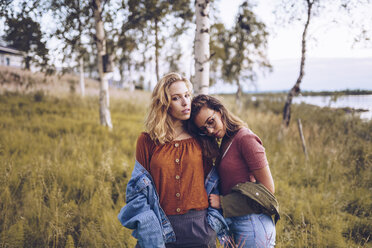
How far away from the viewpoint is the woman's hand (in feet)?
5.62

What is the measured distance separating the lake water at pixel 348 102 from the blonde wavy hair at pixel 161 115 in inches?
237

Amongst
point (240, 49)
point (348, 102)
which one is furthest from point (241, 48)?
point (348, 102)

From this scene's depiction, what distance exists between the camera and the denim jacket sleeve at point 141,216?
1.50 m

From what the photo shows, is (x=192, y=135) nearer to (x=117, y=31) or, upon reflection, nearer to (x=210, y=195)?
(x=210, y=195)

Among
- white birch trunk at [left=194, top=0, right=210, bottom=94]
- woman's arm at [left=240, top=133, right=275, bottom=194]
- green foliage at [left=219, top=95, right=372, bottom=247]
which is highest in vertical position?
white birch trunk at [left=194, top=0, right=210, bottom=94]

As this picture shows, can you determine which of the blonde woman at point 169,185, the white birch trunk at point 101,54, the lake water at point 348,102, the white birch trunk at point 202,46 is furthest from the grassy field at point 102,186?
the blonde woman at point 169,185

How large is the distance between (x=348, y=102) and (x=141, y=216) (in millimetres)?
8124

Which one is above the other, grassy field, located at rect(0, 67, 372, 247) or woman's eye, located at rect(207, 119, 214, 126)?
woman's eye, located at rect(207, 119, 214, 126)

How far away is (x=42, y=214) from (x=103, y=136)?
311 cm

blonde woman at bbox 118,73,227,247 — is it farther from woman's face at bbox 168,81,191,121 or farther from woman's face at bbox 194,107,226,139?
woman's face at bbox 194,107,226,139

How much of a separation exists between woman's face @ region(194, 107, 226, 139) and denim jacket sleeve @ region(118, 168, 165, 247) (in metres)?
0.62

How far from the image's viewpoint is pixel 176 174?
1.68 meters

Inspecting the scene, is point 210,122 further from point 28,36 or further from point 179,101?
point 28,36

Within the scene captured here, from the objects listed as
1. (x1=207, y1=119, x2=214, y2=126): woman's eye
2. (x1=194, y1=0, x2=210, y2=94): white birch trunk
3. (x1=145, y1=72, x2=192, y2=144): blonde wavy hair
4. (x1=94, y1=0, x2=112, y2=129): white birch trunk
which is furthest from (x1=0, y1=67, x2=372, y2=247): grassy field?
(x1=207, y1=119, x2=214, y2=126): woman's eye
